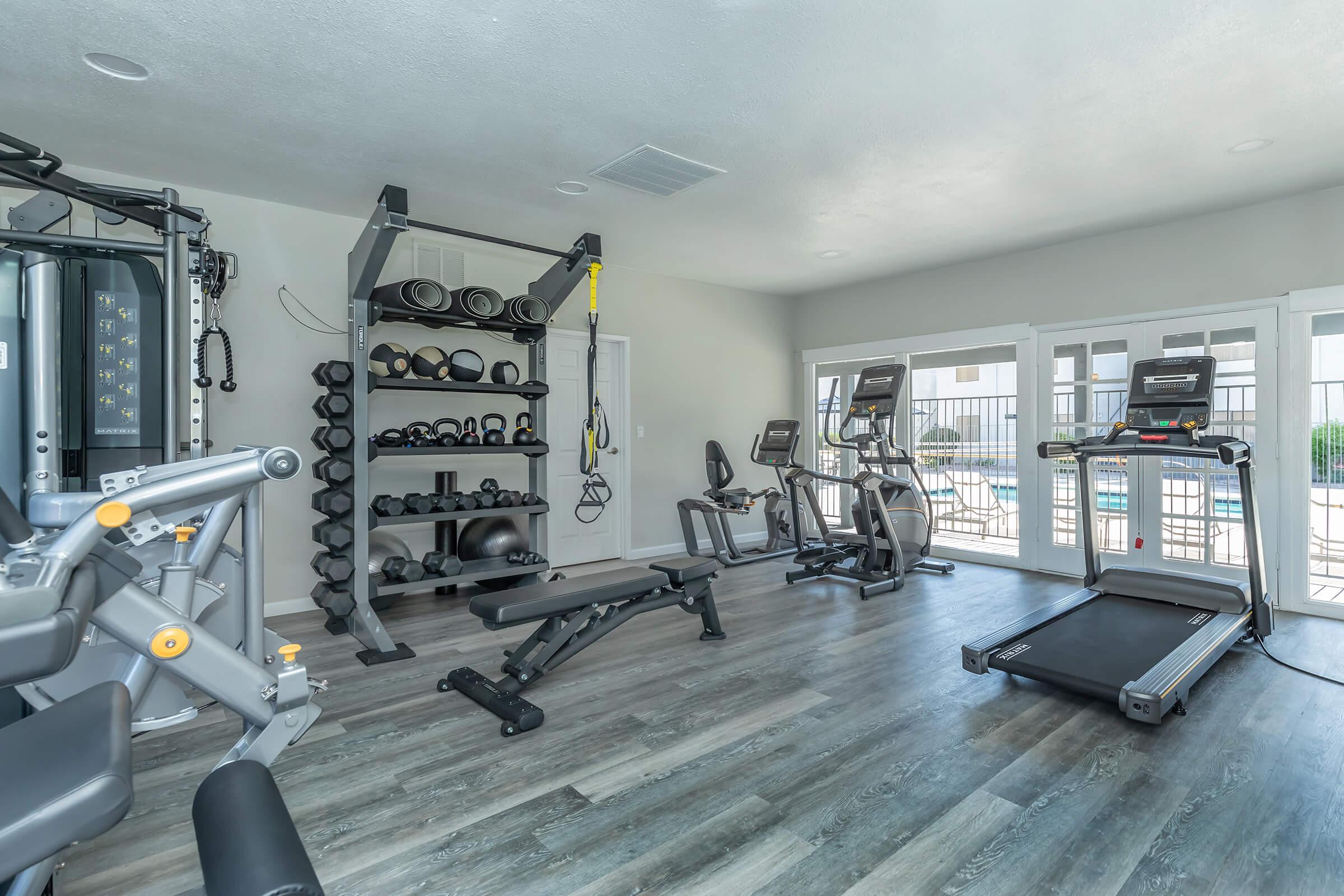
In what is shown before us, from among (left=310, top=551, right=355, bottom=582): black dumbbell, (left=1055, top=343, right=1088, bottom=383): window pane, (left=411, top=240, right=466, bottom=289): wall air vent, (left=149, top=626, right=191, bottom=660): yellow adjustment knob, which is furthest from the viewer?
(left=1055, top=343, right=1088, bottom=383): window pane

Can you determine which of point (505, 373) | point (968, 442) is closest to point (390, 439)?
point (505, 373)

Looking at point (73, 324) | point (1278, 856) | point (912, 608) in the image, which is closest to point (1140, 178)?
point (912, 608)

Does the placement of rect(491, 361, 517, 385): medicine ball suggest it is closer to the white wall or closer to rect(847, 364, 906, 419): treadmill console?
the white wall

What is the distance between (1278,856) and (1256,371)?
3712mm

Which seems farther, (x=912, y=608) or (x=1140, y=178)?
(x=912, y=608)

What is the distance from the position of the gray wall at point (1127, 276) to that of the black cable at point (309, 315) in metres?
4.57

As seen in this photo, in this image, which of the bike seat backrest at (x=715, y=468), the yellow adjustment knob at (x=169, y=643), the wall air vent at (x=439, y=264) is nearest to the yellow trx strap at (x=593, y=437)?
the bike seat backrest at (x=715, y=468)

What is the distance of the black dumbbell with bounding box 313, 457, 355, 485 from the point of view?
12.5 feet

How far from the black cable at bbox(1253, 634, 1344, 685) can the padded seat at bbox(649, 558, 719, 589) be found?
2756 millimetres

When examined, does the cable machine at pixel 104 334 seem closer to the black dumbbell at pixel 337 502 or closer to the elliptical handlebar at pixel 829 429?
the black dumbbell at pixel 337 502

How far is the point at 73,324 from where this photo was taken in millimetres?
3232

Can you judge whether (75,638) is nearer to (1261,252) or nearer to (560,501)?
(560,501)

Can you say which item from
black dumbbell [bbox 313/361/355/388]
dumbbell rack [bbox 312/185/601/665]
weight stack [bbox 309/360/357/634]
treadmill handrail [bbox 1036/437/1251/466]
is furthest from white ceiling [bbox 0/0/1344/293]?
treadmill handrail [bbox 1036/437/1251/466]

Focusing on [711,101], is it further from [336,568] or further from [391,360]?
[336,568]
